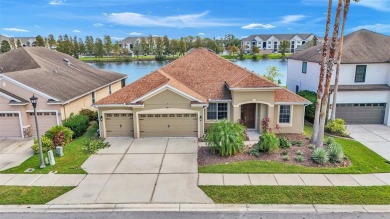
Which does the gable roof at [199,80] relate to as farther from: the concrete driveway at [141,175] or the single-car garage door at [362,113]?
the single-car garage door at [362,113]

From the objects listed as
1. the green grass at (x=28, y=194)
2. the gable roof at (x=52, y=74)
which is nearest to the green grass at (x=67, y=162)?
the green grass at (x=28, y=194)

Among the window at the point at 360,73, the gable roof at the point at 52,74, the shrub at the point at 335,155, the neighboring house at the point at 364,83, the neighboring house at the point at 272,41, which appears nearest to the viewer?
the shrub at the point at 335,155

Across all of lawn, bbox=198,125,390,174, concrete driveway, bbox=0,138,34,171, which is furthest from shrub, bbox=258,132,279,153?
concrete driveway, bbox=0,138,34,171

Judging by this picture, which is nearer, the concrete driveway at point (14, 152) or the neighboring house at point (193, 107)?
the concrete driveway at point (14, 152)

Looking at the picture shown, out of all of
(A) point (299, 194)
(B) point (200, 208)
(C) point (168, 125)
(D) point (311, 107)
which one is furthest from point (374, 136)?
(B) point (200, 208)

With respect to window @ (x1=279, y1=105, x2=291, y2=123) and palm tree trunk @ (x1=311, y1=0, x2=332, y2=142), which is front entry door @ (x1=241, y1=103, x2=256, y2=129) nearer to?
window @ (x1=279, y1=105, x2=291, y2=123)

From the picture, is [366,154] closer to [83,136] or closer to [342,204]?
[342,204]
